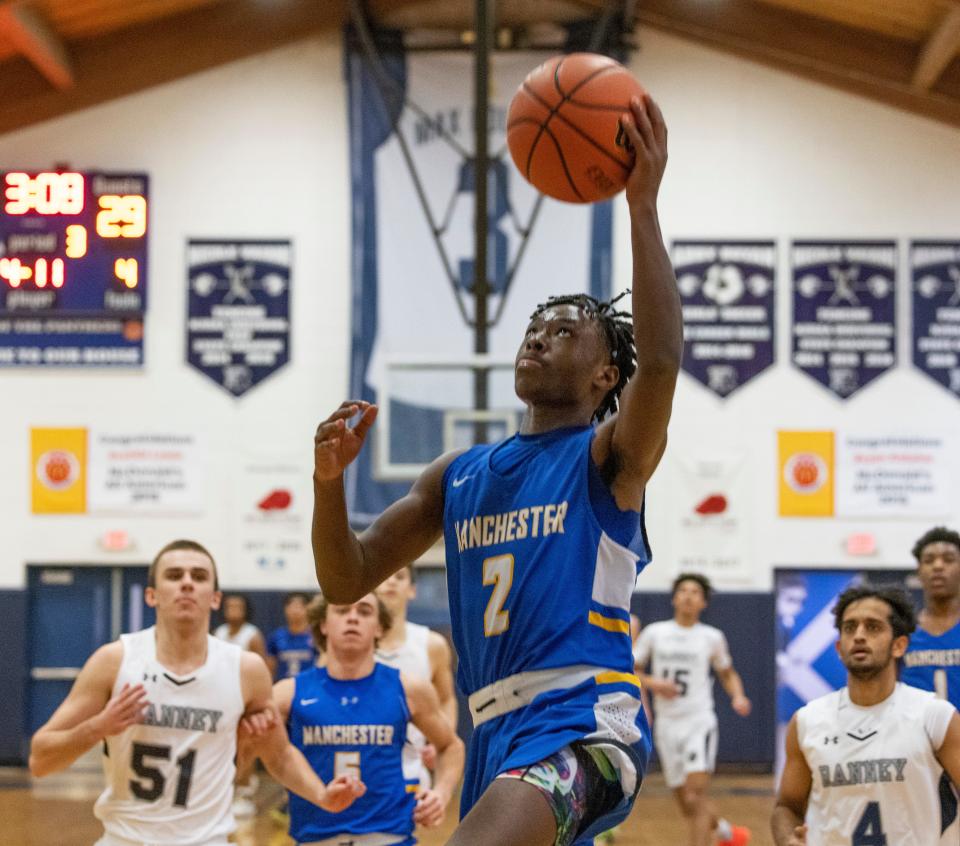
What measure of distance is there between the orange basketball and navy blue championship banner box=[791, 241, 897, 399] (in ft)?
37.4

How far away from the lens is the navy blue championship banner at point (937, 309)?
14.6m

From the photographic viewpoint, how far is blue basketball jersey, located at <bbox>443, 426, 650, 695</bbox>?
3025 millimetres

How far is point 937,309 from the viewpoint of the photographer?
14695mm

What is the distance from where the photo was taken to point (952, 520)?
47.6 ft

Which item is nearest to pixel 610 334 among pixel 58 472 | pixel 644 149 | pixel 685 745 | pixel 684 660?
pixel 644 149

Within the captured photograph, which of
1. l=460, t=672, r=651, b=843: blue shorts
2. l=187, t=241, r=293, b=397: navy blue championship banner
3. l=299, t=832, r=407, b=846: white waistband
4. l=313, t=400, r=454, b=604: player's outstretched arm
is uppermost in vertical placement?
l=187, t=241, r=293, b=397: navy blue championship banner

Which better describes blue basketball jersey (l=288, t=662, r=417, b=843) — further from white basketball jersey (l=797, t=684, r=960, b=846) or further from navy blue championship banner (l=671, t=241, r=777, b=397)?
navy blue championship banner (l=671, t=241, r=777, b=397)

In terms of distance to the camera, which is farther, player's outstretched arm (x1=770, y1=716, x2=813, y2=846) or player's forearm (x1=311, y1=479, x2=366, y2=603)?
player's outstretched arm (x1=770, y1=716, x2=813, y2=846)

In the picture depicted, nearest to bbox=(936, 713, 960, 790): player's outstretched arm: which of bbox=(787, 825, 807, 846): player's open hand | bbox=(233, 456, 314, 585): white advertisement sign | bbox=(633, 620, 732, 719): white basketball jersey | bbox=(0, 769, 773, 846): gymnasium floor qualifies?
bbox=(787, 825, 807, 846): player's open hand

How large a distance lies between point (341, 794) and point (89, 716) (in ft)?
3.05

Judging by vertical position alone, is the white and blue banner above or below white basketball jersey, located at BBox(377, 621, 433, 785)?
above

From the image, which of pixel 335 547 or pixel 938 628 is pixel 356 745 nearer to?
pixel 335 547

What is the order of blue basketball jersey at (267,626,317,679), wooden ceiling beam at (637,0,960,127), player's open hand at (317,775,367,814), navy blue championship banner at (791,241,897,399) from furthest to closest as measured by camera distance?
navy blue championship banner at (791,241,897,399)
wooden ceiling beam at (637,0,960,127)
blue basketball jersey at (267,626,317,679)
player's open hand at (317,775,367,814)

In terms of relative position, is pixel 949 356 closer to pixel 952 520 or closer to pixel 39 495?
pixel 952 520
